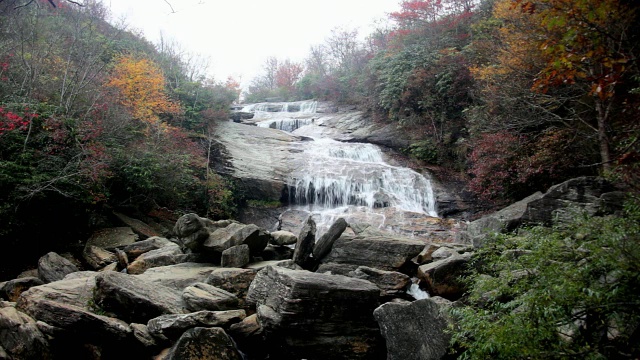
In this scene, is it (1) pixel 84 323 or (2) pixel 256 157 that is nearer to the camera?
(1) pixel 84 323

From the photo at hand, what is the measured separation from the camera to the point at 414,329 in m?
4.59

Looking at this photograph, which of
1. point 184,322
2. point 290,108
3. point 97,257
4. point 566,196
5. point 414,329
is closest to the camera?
point 414,329

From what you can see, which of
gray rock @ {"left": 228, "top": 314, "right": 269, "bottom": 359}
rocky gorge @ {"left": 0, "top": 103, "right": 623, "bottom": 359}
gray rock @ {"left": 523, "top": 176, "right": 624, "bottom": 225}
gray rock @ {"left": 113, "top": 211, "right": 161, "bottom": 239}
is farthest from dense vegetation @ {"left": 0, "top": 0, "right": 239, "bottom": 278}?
gray rock @ {"left": 523, "top": 176, "right": 624, "bottom": 225}

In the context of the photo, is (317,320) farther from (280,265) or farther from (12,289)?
(12,289)

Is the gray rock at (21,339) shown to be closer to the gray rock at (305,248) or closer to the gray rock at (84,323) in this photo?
the gray rock at (84,323)

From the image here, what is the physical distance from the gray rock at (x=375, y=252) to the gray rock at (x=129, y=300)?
11.1 feet

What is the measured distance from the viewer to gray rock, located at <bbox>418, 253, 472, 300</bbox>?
6.23 metres

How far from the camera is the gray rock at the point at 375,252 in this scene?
7.29 metres

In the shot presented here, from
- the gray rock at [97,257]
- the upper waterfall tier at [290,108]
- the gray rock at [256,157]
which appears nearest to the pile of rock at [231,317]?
the gray rock at [97,257]

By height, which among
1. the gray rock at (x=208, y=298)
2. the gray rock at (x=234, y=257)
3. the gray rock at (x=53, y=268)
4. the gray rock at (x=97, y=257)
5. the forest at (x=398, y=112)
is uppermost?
the forest at (x=398, y=112)

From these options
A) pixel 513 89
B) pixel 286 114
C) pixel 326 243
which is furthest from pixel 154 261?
pixel 286 114

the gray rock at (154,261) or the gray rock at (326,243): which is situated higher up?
the gray rock at (326,243)

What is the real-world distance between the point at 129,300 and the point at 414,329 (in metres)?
4.15

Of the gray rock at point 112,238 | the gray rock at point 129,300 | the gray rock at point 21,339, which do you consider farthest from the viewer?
the gray rock at point 112,238
